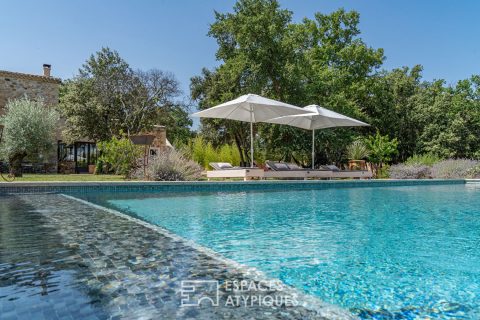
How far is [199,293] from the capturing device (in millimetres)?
2016

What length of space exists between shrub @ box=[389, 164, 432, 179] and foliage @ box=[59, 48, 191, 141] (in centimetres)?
1145

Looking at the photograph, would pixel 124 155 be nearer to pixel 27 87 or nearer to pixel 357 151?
pixel 357 151

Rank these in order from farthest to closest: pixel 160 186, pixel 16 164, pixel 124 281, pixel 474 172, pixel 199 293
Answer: pixel 474 172, pixel 16 164, pixel 160 186, pixel 124 281, pixel 199 293

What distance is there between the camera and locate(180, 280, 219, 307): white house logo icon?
74.2 inches

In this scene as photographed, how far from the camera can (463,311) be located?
6.68ft

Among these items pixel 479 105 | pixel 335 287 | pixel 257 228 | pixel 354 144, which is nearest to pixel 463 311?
pixel 335 287

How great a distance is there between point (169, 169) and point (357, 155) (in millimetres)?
9148

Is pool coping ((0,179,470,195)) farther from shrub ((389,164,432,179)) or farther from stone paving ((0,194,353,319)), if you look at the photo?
stone paving ((0,194,353,319))

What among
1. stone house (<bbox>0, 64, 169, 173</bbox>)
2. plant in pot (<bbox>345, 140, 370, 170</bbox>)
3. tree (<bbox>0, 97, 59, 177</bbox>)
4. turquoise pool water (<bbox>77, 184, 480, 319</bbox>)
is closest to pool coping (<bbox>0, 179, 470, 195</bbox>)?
turquoise pool water (<bbox>77, 184, 480, 319</bbox>)

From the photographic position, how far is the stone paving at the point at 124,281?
1.76 m

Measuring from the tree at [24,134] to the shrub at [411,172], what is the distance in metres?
14.1

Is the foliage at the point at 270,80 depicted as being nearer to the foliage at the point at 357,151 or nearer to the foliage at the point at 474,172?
the foliage at the point at 357,151

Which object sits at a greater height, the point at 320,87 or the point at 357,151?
the point at 320,87

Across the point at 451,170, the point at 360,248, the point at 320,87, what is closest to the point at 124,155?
the point at 360,248
